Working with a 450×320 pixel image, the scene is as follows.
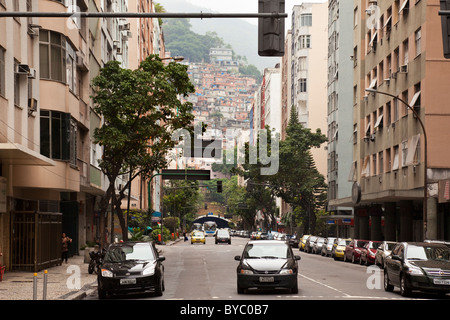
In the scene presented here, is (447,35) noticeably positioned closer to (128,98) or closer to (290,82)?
(128,98)

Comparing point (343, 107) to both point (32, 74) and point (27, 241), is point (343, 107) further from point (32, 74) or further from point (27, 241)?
point (32, 74)

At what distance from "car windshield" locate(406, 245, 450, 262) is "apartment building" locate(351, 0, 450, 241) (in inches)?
545

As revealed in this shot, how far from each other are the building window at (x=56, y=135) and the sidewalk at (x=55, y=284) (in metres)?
5.12

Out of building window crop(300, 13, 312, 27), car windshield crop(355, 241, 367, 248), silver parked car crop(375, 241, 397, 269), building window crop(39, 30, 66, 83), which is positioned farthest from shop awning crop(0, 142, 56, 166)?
building window crop(300, 13, 312, 27)

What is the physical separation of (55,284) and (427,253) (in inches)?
478

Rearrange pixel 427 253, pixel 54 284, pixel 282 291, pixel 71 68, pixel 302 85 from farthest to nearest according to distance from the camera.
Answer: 1. pixel 302 85
2. pixel 71 68
3. pixel 54 284
4. pixel 282 291
5. pixel 427 253

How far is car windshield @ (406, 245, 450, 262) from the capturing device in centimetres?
2320

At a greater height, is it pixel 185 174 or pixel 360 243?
pixel 185 174

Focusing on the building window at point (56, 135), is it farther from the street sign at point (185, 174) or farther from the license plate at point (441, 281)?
the street sign at point (185, 174)

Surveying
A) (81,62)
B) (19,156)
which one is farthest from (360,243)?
(19,156)

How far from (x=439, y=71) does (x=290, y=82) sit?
3260 inches

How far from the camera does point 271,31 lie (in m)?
14.5

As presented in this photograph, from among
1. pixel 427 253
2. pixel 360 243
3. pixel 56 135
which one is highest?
pixel 56 135

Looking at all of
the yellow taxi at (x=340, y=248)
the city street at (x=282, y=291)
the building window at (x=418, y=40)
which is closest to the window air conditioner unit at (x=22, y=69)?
the city street at (x=282, y=291)
